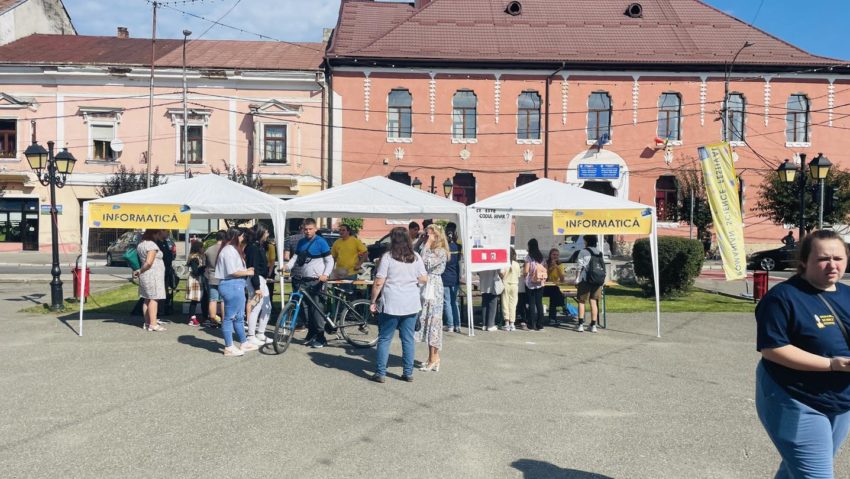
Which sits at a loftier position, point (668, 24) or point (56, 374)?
point (668, 24)

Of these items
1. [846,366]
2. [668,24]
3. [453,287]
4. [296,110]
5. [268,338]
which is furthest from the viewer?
[668,24]

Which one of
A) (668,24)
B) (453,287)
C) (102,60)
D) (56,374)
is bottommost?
(56,374)

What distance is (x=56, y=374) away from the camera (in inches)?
303

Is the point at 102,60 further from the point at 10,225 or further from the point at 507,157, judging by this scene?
the point at 507,157

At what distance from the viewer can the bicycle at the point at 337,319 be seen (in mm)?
9055

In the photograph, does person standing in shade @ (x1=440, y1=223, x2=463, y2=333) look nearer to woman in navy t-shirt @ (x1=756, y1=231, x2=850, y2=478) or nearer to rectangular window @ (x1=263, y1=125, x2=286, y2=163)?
woman in navy t-shirt @ (x1=756, y1=231, x2=850, y2=478)

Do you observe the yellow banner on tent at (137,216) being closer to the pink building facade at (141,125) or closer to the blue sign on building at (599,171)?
the pink building facade at (141,125)

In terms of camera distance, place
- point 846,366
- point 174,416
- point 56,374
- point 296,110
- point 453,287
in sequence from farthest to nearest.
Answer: point 296,110, point 453,287, point 56,374, point 174,416, point 846,366

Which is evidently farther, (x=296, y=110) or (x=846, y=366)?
(x=296, y=110)

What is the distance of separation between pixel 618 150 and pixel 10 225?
105 feet

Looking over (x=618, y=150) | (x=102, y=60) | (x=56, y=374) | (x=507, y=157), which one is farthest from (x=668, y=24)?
(x=56, y=374)

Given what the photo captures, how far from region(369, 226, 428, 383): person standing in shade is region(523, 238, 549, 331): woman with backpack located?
4.42 metres

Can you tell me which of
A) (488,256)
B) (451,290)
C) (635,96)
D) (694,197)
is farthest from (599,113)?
(451,290)

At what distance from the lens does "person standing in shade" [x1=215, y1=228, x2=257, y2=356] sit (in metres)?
8.26
